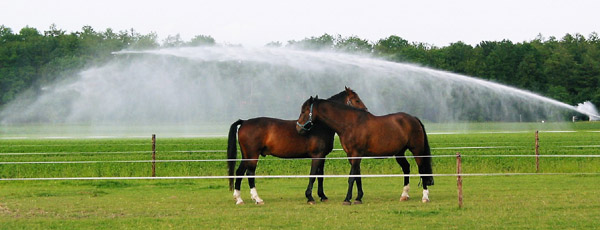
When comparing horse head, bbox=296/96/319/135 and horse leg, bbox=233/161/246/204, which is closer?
horse head, bbox=296/96/319/135

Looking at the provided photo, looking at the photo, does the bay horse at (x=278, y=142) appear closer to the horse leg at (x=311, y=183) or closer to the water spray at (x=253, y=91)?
the horse leg at (x=311, y=183)

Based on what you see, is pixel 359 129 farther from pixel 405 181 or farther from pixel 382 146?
pixel 405 181

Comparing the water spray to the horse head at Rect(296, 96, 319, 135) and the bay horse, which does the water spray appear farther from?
the horse head at Rect(296, 96, 319, 135)

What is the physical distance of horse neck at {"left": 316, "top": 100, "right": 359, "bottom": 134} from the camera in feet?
47.7

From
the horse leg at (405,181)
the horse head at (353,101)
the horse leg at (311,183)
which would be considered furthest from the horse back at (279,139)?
the horse leg at (405,181)

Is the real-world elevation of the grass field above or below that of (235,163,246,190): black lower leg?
below

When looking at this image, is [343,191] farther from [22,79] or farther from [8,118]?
[22,79]

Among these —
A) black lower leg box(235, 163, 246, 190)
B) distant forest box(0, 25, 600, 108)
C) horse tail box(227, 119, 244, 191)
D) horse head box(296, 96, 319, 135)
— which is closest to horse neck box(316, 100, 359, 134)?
horse head box(296, 96, 319, 135)

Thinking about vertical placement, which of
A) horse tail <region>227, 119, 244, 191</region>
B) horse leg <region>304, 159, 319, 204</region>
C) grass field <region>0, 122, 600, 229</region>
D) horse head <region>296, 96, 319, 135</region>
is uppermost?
horse head <region>296, 96, 319, 135</region>

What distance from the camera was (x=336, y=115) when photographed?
1459 cm

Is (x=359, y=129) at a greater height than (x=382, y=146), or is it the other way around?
(x=359, y=129)

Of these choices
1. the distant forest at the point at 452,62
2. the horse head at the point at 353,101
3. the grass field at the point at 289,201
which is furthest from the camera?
the distant forest at the point at 452,62

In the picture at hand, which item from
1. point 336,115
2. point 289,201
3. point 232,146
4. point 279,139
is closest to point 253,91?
point 232,146

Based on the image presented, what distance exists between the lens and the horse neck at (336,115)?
14547mm
